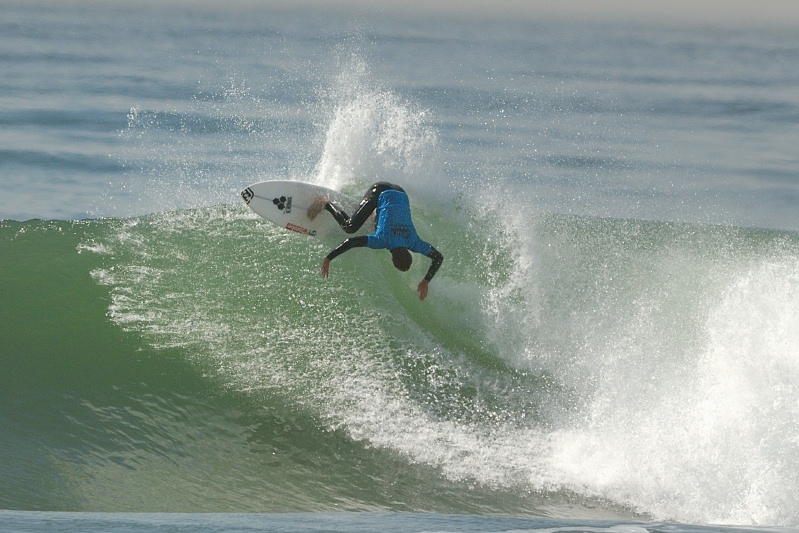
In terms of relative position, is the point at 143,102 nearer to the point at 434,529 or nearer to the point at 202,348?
the point at 202,348

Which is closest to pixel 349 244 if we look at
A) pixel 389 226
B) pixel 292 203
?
pixel 389 226

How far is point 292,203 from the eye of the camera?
30.9 feet

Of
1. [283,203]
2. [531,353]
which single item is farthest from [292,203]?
[531,353]

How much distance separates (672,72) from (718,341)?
38.1 metres

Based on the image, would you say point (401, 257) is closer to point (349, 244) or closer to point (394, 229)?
point (394, 229)

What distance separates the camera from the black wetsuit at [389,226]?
820 centimetres

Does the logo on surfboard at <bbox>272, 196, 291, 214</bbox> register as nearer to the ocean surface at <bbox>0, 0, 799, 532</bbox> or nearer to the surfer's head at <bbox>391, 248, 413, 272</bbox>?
the ocean surface at <bbox>0, 0, 799, 532</bbox>

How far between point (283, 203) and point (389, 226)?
158 centimetres

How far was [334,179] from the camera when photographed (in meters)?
10.6

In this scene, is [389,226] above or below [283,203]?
below

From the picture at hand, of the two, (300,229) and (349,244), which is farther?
(300,229)

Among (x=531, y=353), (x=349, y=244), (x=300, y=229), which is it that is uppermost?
(x=300, y=229)

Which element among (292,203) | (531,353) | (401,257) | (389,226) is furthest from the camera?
(292,203)

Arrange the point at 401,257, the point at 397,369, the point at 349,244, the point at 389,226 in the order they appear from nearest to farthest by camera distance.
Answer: the point at 349,244
the point at 401,257
the point at 389,226
the point at 397,369
